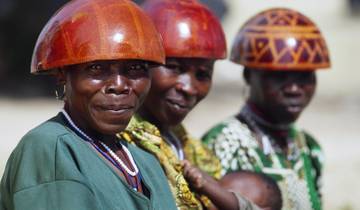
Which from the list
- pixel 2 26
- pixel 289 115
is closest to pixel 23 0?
pixel 2 26

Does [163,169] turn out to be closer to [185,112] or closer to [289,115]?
[185,112]

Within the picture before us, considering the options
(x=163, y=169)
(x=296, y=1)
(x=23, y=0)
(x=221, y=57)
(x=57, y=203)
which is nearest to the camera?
(x=57, y=203)

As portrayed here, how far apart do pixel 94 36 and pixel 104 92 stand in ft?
0.78

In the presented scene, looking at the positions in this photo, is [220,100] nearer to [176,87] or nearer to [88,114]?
[176,87]

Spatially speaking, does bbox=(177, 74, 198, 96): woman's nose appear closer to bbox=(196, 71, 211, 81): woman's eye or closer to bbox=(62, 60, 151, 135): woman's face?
bbox=(196, 71, 211, 81): woman's eye

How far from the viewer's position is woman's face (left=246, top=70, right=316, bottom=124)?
589 centimetres

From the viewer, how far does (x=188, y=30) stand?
4609 mm

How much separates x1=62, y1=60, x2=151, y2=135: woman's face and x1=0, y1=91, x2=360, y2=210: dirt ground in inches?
214

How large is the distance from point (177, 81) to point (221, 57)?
0.26m

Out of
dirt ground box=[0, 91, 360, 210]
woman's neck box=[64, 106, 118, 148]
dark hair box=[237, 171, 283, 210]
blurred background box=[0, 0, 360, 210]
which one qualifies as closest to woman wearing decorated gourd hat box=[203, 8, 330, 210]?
dark hair box=[237, 171, 283, 210]

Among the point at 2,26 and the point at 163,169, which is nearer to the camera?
the point at 163,169

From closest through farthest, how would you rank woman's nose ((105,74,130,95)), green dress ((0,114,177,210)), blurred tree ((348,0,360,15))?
green dress ((0,114,177,210)) < woman's nose ((105,74,130,95)) < blurred tree ((348,0,360,15))

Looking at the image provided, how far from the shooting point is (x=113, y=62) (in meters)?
3.63

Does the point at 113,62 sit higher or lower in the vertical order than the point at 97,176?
higher
